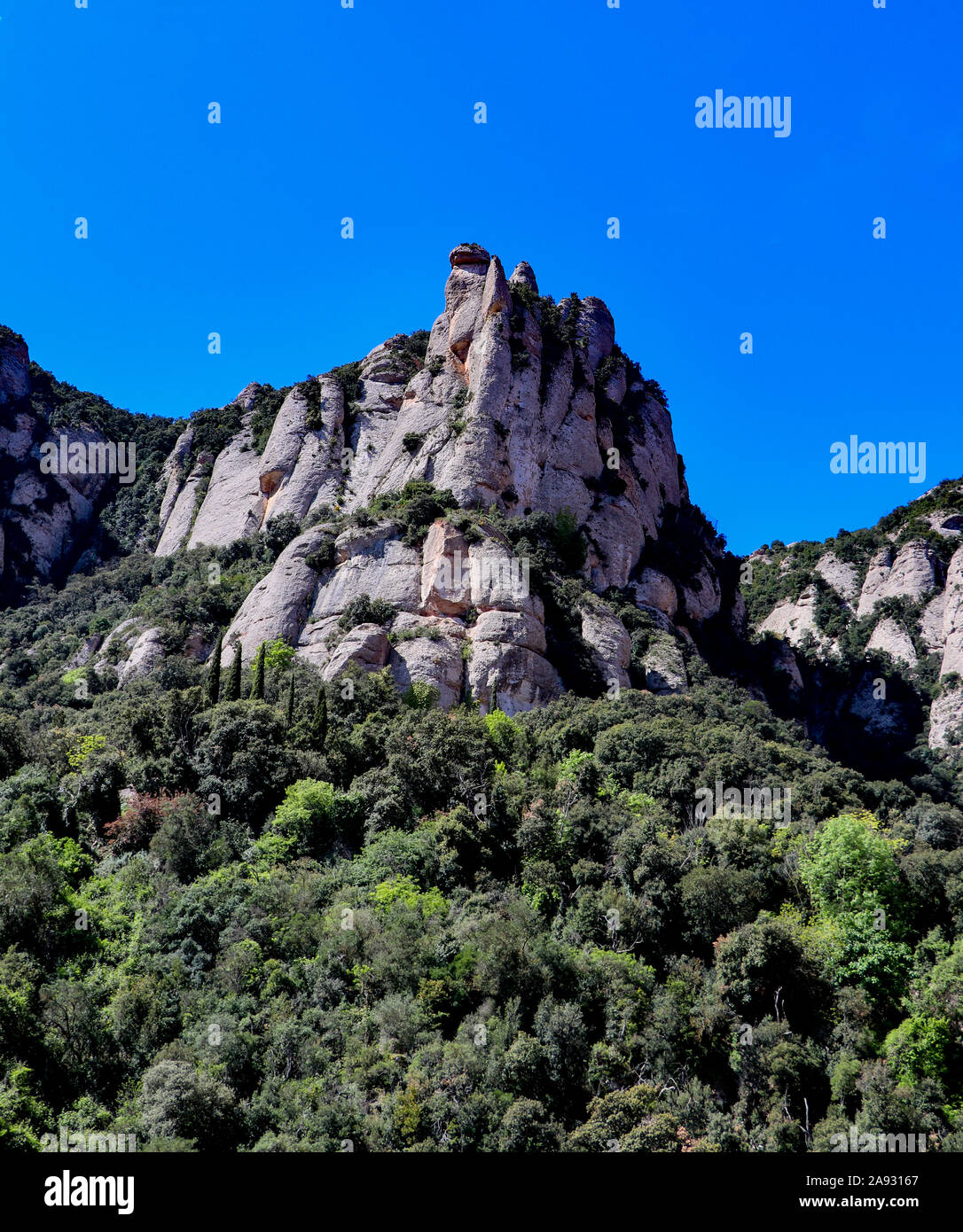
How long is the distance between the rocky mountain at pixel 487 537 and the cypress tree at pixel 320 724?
24.4 feet

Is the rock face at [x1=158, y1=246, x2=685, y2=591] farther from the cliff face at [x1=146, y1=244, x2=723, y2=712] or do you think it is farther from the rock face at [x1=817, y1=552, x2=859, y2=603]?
the rock face at [x1=817, y1=552, x2=859, y2=603]

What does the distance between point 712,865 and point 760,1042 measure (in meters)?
7.58

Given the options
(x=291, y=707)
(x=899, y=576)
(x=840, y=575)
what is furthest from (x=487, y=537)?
(x=840, y=575)

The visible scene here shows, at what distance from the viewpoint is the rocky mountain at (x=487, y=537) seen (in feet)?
198

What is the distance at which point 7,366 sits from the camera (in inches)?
4200

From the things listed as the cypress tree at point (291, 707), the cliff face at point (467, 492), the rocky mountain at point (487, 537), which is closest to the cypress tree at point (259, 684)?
the cypress tree at point (291, 707)

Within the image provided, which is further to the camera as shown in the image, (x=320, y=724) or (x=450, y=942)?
(x=320, y=724)

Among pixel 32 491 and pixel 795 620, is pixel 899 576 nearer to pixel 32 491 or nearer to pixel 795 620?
pixel 795 620

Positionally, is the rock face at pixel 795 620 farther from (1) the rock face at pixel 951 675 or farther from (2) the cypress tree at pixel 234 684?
(2) the cypress tree at pixel 234 684

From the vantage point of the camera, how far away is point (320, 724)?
46.8 meters

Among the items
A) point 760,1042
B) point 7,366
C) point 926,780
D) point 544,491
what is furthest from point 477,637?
point 7,366

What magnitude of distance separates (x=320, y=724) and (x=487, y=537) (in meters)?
20.2

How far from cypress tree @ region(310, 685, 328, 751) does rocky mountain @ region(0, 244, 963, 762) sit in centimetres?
743
